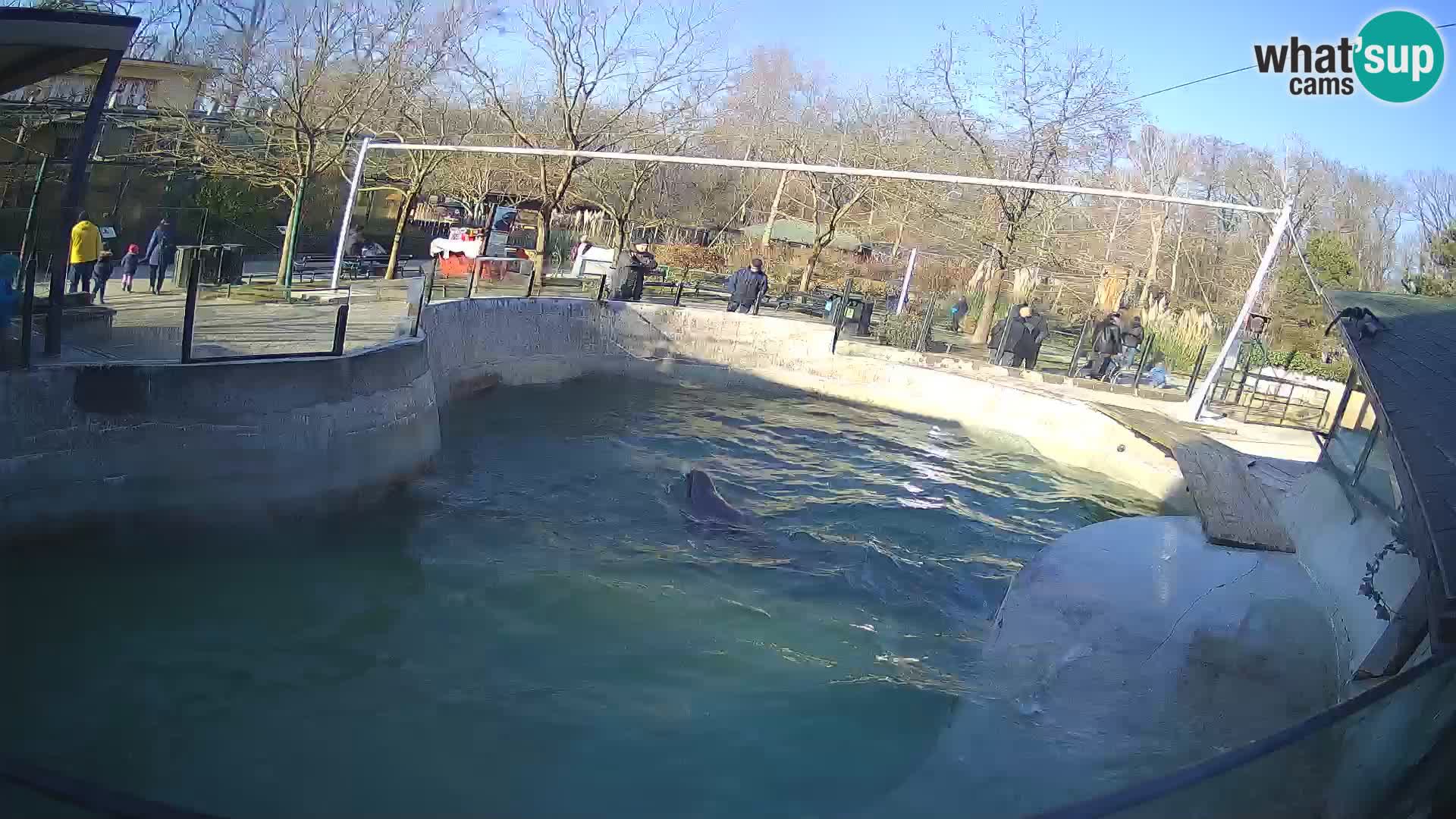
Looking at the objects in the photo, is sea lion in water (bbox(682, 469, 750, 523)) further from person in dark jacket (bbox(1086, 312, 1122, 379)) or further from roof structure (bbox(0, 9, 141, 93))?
person in dark jacket (bbox(1086, 312, 1122, 379))

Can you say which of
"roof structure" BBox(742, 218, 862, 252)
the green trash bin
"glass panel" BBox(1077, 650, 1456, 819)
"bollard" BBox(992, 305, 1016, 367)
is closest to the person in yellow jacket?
the green trash bin

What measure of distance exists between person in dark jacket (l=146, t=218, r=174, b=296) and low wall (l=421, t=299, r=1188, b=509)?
12.3ft

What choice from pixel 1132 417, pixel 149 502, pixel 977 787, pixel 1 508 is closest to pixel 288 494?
pixel 149 502

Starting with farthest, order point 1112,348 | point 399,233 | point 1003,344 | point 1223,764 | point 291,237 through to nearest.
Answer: point 1003,344
point 399,233
point 1112,348
point 291,237
point 1223,764

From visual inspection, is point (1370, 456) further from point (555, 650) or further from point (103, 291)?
point (103, 291)

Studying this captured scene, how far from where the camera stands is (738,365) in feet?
74.7

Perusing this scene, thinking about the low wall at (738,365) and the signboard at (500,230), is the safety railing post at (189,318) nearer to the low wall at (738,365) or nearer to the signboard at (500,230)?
the low wall at (738,365)

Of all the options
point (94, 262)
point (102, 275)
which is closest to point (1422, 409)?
point (102, 275)

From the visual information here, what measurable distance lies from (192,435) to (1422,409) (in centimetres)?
1006

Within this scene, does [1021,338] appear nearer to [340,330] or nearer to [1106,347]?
[1106,347]

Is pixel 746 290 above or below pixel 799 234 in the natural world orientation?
below

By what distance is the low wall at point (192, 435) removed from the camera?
9344mm

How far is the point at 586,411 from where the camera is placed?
62.5 ft

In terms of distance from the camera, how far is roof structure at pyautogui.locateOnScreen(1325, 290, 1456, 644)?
141 inches
